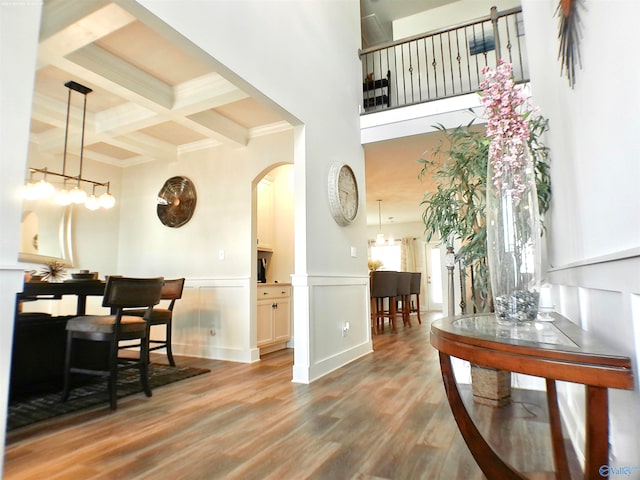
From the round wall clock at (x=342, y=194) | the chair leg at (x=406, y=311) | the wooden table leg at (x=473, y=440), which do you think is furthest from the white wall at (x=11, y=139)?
the chair leg at (x=406, y=311)

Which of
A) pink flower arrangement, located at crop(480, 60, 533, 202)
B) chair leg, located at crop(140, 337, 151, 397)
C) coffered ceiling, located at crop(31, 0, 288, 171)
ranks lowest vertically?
chair leg, located at crop(140, 337, 151, 397)

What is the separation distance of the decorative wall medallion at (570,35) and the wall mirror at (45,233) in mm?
5170

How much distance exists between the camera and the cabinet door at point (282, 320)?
14.8 feet

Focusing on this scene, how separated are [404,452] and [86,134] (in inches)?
169

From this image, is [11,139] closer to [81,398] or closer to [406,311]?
[81,398]

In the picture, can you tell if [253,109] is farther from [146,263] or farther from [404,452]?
[404,452]

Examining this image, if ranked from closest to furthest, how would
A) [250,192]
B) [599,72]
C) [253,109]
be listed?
[599,72] → [253,109] → [250,192]

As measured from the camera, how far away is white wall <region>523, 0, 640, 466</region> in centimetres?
82

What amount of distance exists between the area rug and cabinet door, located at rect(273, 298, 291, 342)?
1193 millimetres

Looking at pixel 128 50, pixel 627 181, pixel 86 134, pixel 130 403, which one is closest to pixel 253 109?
pixel 128 50

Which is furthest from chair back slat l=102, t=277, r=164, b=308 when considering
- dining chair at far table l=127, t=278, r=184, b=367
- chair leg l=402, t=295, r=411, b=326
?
chair leg l=402, t=295, r=411, b=326

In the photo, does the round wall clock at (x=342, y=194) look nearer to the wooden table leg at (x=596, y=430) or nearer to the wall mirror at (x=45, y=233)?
the wooden table leg at (x=596, y=430)

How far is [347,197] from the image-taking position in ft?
12.9

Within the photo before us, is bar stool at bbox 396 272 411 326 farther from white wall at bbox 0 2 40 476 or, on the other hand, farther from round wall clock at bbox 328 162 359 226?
white wall at bbox 0 2 40 476
